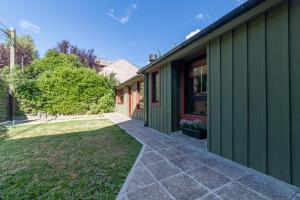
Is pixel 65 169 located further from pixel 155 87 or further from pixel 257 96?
pixel 155 87

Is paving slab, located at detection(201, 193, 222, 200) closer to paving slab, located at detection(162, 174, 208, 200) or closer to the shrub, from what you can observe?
paving slab, located at detection(162, 174, 208, 200)

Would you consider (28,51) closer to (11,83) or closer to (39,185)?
(11,83)

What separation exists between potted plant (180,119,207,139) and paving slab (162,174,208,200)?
206 cm

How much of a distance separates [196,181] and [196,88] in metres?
3.12

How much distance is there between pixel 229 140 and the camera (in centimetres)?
285

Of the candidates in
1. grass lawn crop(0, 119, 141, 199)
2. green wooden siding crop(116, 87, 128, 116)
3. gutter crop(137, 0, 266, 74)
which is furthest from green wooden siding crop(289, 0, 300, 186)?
green wooden siding crop(116, 87, 128, 116)

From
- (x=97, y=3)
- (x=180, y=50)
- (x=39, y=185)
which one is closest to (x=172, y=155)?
(x=39, y=185)

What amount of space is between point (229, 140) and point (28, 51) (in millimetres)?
26692

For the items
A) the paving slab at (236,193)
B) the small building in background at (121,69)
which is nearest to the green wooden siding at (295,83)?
the paving slab at (236,193)

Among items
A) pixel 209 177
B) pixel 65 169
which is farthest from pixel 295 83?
pixel 65 169

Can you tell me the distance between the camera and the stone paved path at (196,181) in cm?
185

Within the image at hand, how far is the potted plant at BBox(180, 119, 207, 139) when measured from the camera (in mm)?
4195

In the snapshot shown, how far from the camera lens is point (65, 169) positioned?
2.63 m

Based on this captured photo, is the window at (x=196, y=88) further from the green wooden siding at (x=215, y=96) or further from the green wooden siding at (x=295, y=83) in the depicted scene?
the green wooden siding at (x=295, y=83)
